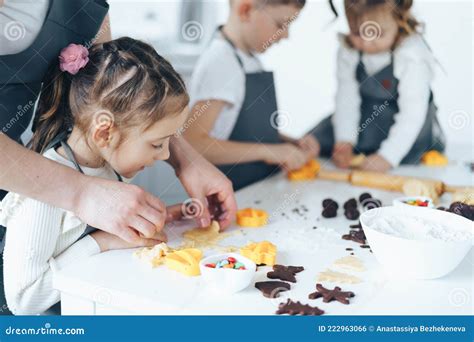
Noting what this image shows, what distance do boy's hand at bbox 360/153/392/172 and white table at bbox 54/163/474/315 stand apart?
536 mm

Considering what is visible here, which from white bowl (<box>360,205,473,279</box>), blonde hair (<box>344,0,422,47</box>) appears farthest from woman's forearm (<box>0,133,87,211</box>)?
blonde hair (<box>344,0,422,47</box>)

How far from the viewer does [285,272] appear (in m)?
0.77

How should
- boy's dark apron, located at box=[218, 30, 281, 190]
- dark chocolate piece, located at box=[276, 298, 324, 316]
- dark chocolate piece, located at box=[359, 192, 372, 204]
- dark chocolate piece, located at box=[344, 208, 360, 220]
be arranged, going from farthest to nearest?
boy's dark apron, located at box=[218, 30, 281, 190] → dark chocolate piece, located at box=[359, 192, 372, 204] → dark chocolate piece, located at box=[344, 208, 360, 220] → dark chocolate piece, located at box=[276, 298, 324, 316]

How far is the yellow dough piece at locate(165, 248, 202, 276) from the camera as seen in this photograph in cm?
76

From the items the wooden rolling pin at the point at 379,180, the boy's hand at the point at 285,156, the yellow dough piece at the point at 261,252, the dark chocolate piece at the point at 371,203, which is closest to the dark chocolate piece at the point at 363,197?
the dark chocolate piece at the point at 371,203

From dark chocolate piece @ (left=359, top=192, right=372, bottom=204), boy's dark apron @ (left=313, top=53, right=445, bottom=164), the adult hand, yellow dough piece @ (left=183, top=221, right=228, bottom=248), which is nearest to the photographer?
the adult hand

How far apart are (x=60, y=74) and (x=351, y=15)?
89 centimetres

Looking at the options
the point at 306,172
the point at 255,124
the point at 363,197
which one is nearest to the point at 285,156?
the point at 306,172

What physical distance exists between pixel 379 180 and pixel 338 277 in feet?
1.69

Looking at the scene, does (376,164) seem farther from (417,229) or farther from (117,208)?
(117,208)

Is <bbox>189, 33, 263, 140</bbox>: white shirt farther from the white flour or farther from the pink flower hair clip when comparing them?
the white flour

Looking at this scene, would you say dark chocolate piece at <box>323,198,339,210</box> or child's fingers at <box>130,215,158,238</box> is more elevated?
dark chocolate piece at <box>323,198,339,210</box>

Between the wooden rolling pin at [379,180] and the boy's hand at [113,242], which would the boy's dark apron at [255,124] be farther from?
the boy's hand at [113,242]

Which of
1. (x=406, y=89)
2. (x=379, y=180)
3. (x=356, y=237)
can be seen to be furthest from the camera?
(x=406, y=89)
